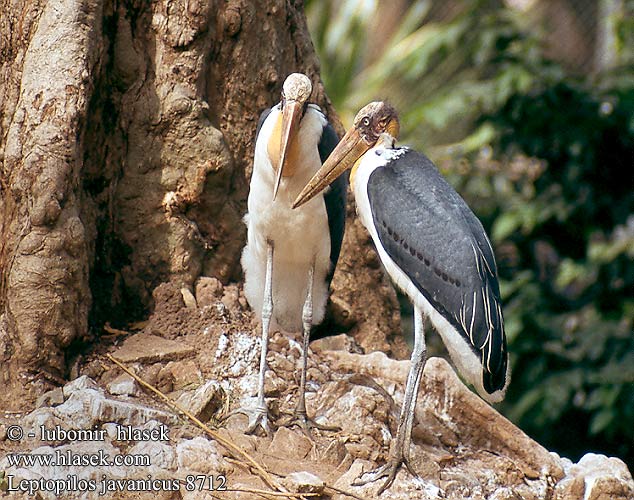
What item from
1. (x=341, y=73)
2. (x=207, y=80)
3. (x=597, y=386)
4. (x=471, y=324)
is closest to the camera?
(x=471, y=324)

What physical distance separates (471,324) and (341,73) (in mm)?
7413

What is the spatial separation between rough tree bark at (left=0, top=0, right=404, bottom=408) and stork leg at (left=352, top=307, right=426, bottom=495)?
1.37m

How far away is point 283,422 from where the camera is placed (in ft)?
15.1

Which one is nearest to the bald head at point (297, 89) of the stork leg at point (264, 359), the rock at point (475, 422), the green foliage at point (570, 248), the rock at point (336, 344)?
the stork leg at point (264, 359)

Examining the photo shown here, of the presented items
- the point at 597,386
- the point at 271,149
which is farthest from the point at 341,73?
the point at 271,149

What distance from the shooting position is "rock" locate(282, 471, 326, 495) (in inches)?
157

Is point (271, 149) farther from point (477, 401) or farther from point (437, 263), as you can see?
point (477, 401)

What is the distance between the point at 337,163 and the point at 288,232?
41cm

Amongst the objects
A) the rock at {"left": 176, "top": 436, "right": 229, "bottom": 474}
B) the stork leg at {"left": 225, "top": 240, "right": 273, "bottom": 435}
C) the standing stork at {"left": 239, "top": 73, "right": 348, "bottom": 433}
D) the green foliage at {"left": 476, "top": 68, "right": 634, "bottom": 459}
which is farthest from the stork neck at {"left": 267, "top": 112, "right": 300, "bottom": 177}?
the green foliage at {"left": 476, "top": 68, "right": 634, "bottom": 459}

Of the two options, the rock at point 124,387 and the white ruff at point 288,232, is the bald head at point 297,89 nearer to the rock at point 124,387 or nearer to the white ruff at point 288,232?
the white ruff at point 288,232

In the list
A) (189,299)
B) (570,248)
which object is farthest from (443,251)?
(570,248)

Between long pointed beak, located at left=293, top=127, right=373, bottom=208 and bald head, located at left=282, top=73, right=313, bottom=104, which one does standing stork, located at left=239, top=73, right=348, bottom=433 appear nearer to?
→ bald head, located at left=282, top=73, right=313, bottom=104

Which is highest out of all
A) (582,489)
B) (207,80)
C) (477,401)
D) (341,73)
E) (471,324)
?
(341,73)

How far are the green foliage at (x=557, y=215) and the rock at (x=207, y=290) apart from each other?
3555 millimetres
